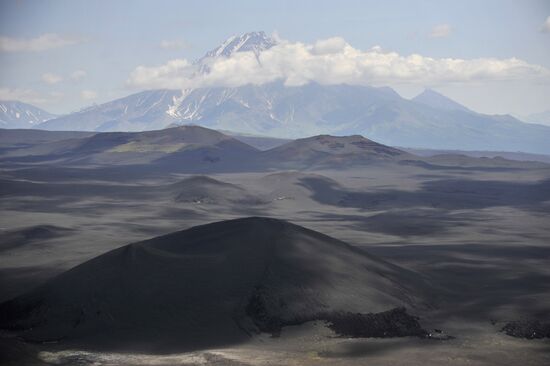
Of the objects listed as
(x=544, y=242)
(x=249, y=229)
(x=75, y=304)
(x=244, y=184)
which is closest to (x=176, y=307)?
(x=75, y=304)

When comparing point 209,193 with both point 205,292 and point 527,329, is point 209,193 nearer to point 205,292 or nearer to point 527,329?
point 205,292

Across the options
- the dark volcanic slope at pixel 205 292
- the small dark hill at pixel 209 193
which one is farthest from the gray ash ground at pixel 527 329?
the small dark hill at pixel 209 193

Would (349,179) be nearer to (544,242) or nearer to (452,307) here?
(544,242)

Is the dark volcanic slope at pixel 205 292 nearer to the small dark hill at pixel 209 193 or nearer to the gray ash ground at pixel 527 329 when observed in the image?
the gray ash ground at pixel 527 329

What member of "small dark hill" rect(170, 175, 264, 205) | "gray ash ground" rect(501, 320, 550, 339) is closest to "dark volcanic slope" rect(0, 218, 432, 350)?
"gray ash ground" rect(501, 320, 550, 339)

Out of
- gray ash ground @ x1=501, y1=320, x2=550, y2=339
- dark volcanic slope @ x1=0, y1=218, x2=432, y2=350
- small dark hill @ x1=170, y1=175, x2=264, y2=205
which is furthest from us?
small dark hill @ x1=170, y1=175, x2=264, y2=205

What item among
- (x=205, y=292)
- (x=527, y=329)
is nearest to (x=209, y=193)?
(x=205, y=292)

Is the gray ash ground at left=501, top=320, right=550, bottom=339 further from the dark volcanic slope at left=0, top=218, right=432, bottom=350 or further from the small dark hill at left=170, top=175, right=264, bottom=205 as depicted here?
the small dark hill at left=170, top=175, right=264, bottom=205

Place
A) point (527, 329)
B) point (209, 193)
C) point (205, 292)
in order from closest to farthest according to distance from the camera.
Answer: point (527, 329) → point (205, 292) → point (209, 193)
